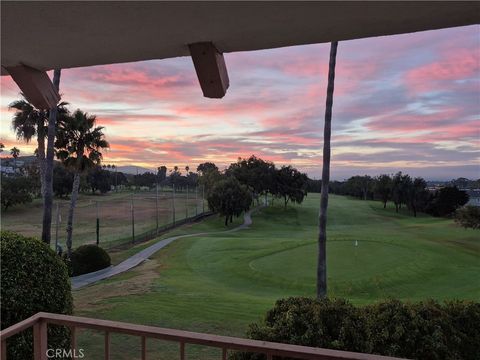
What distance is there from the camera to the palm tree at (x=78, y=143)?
22938 millimetres

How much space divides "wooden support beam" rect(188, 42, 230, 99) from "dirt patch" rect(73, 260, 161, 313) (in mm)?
10507

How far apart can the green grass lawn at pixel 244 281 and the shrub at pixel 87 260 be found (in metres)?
1.81

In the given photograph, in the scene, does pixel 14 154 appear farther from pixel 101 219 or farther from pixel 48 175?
pixel 48 175

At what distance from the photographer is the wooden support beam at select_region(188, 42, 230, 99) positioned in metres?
2.34

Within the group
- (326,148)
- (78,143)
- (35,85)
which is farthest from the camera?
(78,143)

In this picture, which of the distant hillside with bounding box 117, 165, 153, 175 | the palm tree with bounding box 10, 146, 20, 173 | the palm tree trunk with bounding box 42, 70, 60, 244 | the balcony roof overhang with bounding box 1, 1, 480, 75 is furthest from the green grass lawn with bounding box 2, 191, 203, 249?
the distant hillside with bounding box 117, 165, 153, 175

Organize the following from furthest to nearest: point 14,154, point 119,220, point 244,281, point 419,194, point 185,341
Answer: point 14,154 < point 419,194 < point 119,220 < point 244,281 < point 185,341

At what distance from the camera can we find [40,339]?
9.12 feet

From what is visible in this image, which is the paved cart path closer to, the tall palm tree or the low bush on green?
the tall palm tree

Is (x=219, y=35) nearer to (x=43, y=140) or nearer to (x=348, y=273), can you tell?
(x=348, y=273)

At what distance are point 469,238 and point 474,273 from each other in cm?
1877

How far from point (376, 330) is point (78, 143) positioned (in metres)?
21.3

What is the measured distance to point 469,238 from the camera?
1475 inches

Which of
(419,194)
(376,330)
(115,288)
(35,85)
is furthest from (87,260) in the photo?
(419,194)
